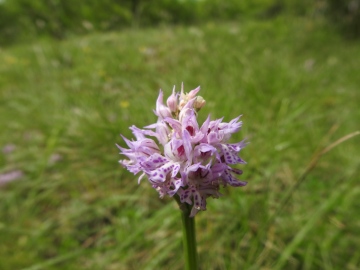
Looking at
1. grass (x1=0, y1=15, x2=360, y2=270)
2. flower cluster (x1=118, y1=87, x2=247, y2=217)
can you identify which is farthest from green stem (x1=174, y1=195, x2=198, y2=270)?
grass (x1=0, y1=15, x2=360, y2=270)

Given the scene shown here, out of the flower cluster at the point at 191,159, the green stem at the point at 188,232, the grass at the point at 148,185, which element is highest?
the grass at the point at 148,185

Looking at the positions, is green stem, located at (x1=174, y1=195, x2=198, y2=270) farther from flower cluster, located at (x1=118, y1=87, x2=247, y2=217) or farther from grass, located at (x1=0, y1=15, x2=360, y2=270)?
grass, located at (x1=0, y1=15, x2=360, y2=270)

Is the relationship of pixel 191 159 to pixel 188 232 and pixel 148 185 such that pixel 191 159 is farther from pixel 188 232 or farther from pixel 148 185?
pixel 148 185

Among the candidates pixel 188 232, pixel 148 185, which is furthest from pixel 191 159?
pixel 148 185

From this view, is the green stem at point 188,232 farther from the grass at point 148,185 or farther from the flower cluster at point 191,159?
the grass at point 148,185

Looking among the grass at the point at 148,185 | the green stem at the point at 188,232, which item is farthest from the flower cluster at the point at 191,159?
the grass at the point at 148,185

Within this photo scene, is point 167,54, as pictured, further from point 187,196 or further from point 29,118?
point 187,196
